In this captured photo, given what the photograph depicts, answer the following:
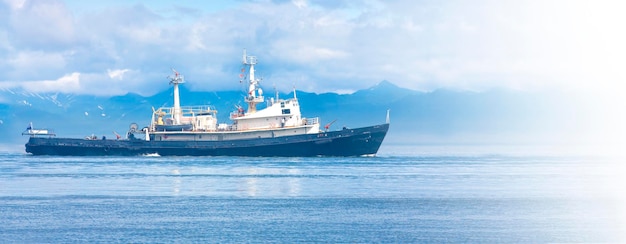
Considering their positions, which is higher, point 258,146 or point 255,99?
point 255,99

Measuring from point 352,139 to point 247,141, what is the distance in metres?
13.1

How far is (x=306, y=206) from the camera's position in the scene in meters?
58.5

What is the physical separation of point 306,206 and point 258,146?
2134 inches

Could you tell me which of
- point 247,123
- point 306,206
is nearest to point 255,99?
point 247,123

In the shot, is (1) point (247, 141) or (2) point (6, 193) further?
(1) point (247, 141)

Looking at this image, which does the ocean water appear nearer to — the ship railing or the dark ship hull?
the dark ship hull

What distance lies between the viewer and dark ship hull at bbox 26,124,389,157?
4323 inches

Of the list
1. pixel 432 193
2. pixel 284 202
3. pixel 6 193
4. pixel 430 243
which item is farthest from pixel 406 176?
pixel 430 243

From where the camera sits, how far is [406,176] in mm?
87188

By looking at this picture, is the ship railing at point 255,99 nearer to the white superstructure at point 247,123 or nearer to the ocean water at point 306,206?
the white superstructure at point 247,123

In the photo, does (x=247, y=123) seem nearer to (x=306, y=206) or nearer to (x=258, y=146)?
(x=258, y=146)

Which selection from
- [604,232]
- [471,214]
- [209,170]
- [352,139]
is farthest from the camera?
[352,139]

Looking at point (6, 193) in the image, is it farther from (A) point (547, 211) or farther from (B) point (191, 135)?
(B) point (191, 135)

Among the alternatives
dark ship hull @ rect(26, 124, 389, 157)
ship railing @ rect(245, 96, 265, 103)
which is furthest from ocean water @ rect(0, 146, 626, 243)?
ship railing @ rect(245, 96, 265, 103)
